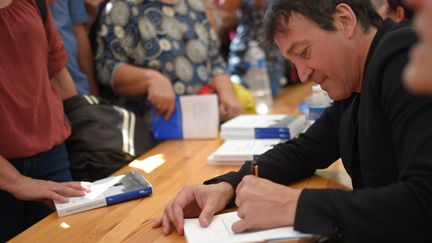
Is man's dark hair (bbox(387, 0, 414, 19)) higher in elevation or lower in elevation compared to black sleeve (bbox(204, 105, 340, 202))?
higher

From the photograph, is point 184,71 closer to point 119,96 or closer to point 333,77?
point 119,96

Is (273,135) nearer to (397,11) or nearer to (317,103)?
(317,103)

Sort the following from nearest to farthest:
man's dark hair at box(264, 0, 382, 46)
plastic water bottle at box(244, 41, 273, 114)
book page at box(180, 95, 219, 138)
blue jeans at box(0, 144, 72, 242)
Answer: man's dark hair at box(264, 0, 382, 46)
blue jeans at box(0, 144, 72, 242)
book page at box(180, 95, 219, 138)
plastic water bottle at box(244, 41, 273, 114)

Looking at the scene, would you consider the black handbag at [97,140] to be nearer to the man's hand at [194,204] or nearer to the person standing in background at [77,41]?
the person standing in background at [77,41]

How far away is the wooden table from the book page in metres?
0.32

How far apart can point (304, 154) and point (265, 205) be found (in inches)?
17.1

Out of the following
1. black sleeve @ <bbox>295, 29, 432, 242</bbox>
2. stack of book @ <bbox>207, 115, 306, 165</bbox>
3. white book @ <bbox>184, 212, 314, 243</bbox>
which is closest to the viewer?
black sleeve @ <bbox>295, 29, 432, 242</bbox>

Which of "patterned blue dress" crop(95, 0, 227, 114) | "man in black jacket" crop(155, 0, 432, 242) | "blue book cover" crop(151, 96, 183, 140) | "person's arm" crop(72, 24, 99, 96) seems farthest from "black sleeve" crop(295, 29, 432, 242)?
"person's arm" crop(72, 24, 99, 96)

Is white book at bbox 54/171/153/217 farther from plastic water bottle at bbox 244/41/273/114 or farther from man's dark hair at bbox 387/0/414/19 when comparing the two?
plastic water bottle at bbox 244/41/273/114

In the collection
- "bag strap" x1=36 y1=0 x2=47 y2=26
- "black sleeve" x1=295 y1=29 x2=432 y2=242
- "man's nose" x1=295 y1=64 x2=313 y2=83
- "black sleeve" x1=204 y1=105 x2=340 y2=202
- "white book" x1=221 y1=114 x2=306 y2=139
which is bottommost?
"white book" x1=221 y1=114 x2=306 y2=139

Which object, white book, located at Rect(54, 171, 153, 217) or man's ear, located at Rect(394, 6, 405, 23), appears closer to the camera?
white book, located at Rect(54, 171, 153, 217)

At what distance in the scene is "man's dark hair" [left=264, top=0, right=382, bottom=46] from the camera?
1.06 m

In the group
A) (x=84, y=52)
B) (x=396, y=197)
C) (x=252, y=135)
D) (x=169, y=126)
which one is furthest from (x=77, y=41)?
(x=396, y=197)

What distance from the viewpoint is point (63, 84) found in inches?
71.1
